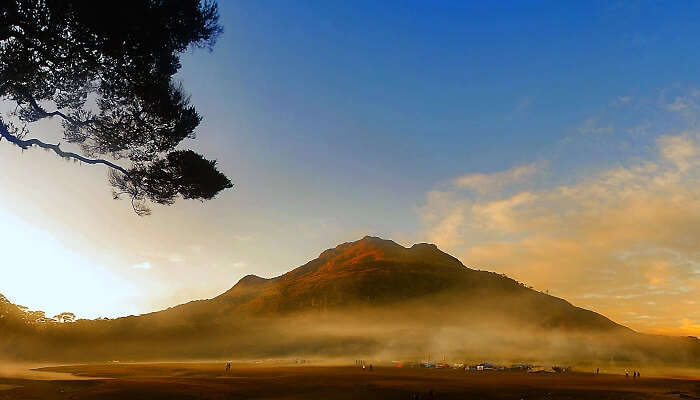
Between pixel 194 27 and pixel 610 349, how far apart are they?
462ft

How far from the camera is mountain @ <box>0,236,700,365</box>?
12412cm

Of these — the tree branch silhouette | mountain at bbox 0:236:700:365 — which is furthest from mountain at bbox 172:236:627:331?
the tree branch silhouette

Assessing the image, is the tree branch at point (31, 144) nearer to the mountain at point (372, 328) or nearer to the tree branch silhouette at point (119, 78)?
the tree branch silhouette at point (119, 78)

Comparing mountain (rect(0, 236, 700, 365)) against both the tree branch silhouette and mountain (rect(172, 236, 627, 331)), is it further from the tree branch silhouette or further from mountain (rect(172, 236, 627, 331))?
the tree branch silhouette

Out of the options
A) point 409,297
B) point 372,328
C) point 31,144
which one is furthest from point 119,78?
point 409,297

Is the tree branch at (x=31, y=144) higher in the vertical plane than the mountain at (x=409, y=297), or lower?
lower

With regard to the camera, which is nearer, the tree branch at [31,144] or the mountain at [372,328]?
the tree branch at [31,144]

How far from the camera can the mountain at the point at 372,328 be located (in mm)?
124125

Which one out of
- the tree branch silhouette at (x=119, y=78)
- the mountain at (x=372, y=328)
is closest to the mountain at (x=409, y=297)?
the mountain at (x=372, y=328)

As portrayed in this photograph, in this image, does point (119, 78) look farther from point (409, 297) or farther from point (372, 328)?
point (409, 297)

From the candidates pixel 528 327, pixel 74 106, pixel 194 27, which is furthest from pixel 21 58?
pixel 528 327

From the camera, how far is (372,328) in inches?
5886

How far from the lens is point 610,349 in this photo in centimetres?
12381

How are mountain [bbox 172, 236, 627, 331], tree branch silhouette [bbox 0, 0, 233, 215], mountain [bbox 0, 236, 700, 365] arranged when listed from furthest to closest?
mountain [bbox 172, 236, 627, 331], mountain [bbox 0, 236, 700, 365], tree branch silhouette [bbox 0, 0, 233, 215]
